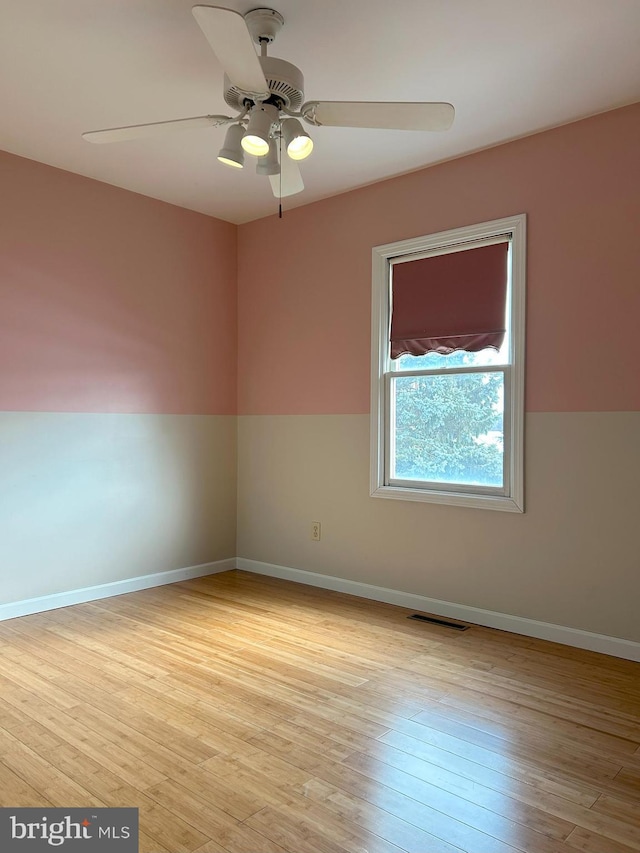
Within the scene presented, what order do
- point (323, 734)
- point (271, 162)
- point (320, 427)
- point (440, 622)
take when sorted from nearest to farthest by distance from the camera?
1. point (323, 734)
2. point (271, 162)
3. point (440, 622)
4. point (320, 427)

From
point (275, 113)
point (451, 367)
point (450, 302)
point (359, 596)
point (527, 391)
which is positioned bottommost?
point (359, 596)

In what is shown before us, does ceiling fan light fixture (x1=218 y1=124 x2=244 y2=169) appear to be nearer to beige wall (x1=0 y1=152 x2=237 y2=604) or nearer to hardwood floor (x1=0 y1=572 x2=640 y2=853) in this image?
beige wall (x1=0 y1=152 x2=237 y2=604)

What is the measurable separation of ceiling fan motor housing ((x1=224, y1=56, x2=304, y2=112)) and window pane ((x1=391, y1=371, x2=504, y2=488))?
189 centimetres

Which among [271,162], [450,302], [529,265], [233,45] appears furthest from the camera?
[450,302]

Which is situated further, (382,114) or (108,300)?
(108,300)

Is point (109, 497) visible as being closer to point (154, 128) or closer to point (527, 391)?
point (154, 128)

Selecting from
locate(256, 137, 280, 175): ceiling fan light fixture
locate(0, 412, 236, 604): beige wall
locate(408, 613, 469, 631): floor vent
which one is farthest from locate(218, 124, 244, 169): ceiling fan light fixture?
locate(408, 613, 469, 631): floor vent

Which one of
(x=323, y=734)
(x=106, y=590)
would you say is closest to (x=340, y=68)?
(x=323, y=734)

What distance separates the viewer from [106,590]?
13.7 feet

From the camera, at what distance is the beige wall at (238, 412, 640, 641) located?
10.3 ft

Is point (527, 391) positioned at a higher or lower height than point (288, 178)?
lower

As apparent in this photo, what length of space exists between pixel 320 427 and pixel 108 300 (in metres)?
1.68

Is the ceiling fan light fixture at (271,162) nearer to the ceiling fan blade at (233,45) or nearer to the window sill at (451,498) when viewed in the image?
the ceiling fan blade at (233,45)

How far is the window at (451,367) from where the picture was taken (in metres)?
3.53
